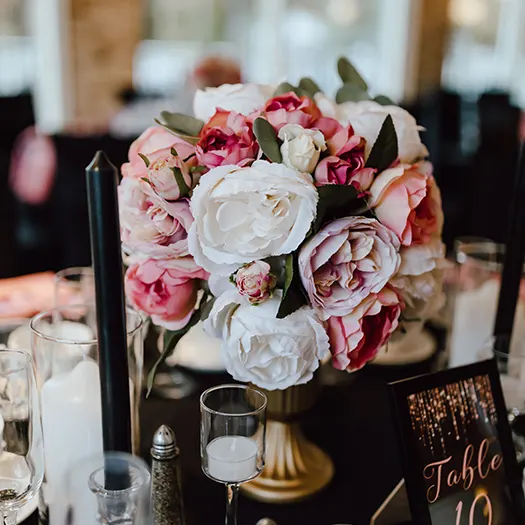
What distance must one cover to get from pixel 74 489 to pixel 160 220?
0.29 metres

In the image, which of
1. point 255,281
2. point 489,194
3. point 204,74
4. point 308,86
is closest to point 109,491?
point 255,281

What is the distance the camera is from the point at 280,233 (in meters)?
0.67

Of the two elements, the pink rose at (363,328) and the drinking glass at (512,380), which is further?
the drinking glass at (512,380)

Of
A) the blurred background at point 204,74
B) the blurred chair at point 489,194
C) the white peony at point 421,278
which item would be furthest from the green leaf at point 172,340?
the blurred chair at point 489,194

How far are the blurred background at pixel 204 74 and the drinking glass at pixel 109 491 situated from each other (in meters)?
1.59

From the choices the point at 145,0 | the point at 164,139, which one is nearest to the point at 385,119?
the point at 164,139

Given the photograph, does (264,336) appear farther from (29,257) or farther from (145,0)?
(145,0)

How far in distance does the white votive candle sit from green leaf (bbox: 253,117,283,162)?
281mm

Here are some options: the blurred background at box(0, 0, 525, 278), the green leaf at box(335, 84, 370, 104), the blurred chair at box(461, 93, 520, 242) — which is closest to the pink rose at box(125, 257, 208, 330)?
the green leaf at box(335, 84, 370, 104)

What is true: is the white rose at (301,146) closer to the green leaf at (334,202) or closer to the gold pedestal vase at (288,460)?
the green leaf at (334,202)

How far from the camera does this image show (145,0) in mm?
5039

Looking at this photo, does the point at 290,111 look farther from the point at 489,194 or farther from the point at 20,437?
the point at 489,194

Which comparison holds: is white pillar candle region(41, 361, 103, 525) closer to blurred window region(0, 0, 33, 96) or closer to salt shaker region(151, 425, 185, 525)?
salt shaker region(151, 425, 185, 525)

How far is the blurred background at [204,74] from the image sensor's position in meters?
2.73
